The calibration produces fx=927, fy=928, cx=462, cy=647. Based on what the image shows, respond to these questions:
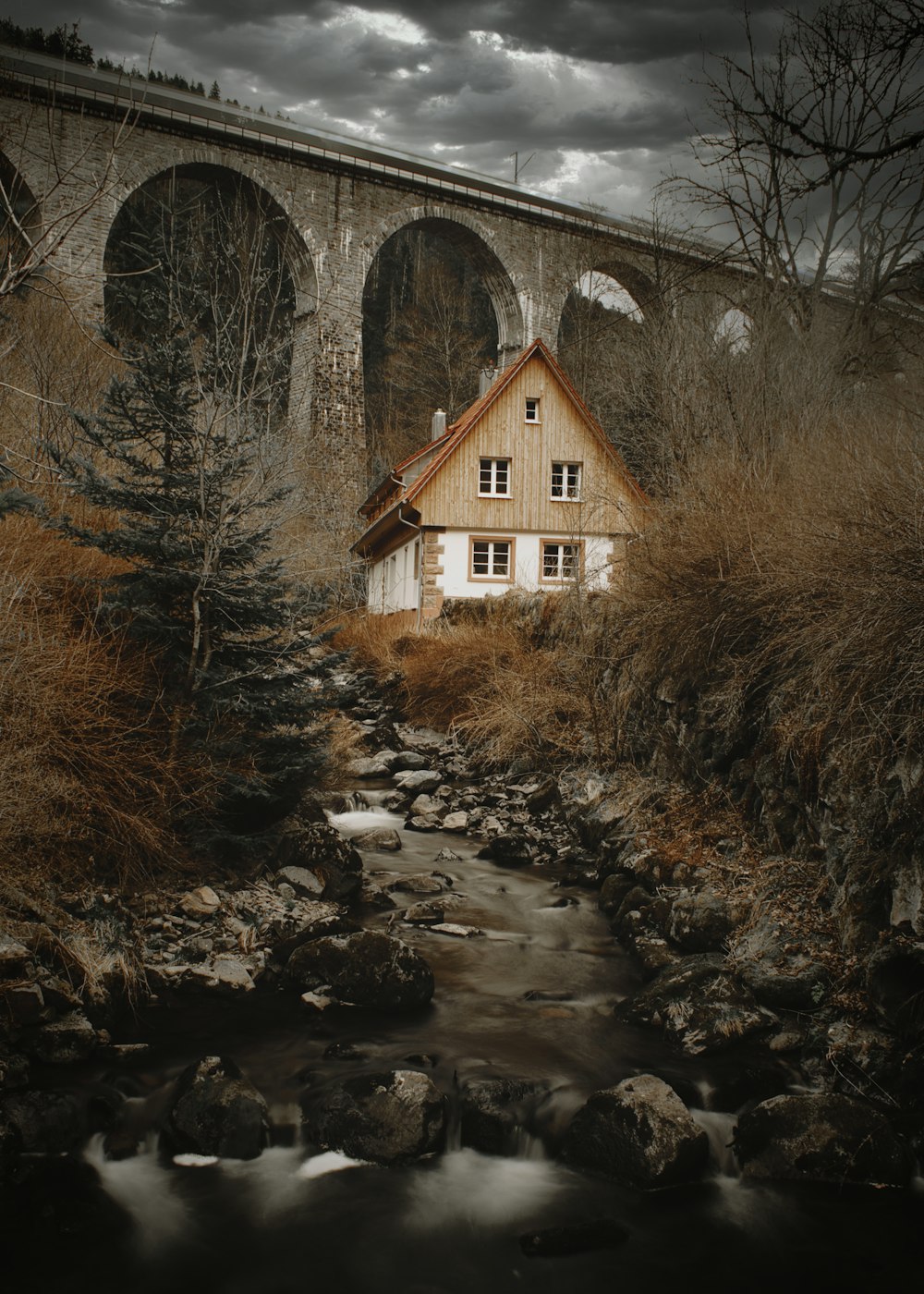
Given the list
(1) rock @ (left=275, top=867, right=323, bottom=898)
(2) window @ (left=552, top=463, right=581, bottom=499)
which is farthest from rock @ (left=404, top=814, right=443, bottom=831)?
(2) window @ (left=552, top=463, right=581, bottom=499)

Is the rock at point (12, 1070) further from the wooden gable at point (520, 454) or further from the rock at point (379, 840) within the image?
the wooden gable at point (520, 454)

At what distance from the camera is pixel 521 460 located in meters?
22.6

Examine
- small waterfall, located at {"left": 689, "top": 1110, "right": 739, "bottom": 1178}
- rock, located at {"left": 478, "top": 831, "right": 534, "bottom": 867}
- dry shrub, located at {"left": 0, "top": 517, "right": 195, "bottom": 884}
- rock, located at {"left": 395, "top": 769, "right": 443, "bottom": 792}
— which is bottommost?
small waterfall, located at {"left": 689, "top": 1110, "right": 739, "bottom": 1178}

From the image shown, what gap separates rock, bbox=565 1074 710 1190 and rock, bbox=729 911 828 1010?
1.27 meters

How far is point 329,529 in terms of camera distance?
29641 millimetres

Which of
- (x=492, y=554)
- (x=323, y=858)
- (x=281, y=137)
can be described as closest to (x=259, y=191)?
(x=281, y=137)

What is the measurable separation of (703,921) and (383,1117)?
9.96ft

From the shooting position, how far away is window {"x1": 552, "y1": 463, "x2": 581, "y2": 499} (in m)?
23.0

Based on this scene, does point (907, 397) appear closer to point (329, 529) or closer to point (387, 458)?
point (329, 529)

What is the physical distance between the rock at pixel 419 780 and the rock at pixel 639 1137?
7.51m

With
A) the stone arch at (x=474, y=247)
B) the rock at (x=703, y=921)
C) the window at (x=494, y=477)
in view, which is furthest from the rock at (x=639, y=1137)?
the stone arch at (x=474, y=247)

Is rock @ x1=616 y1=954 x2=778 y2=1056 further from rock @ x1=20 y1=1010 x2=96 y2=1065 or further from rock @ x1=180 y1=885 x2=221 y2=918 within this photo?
rock @ x1=20 y1=1010 x2=96 y2=1065

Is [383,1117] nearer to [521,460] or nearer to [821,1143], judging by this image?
[821,1143]

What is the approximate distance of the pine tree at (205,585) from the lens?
8.00m
